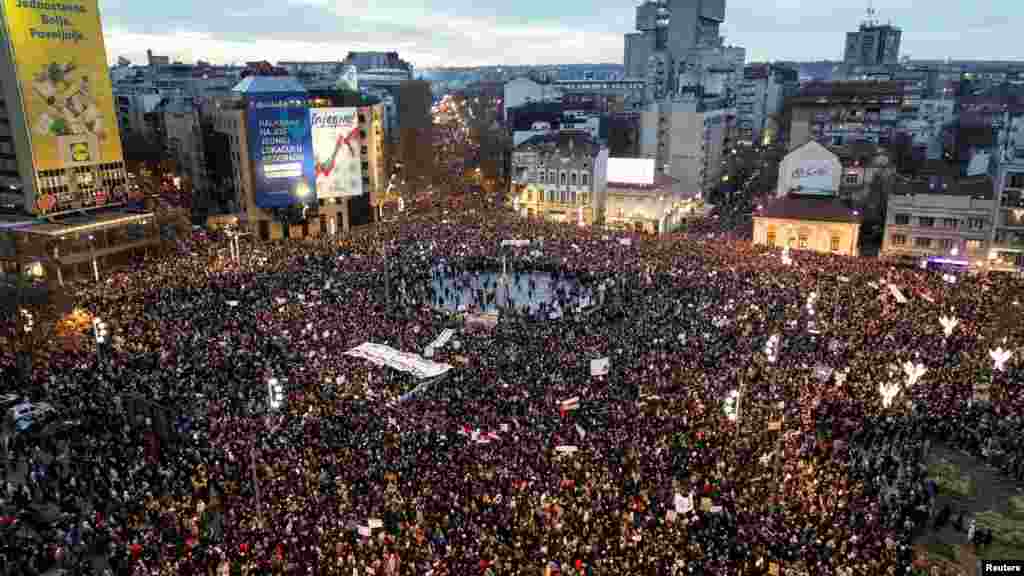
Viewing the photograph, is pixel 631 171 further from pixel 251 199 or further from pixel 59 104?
pixel 59 104

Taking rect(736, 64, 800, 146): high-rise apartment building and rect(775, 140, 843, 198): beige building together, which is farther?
rect(736, 64, 800, 146): high-rise apartment building

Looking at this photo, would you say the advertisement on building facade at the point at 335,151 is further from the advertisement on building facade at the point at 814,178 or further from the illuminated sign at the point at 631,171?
the advertisement on building facade at the point at 814,178

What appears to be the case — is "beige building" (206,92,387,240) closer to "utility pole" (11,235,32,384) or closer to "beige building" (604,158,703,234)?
"beige building" (604,158,703,234)

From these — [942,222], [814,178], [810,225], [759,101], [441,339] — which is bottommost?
[441,339]

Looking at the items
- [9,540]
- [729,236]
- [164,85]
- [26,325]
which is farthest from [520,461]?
[164,85]

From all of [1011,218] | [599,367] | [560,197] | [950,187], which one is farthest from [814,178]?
[599,367]

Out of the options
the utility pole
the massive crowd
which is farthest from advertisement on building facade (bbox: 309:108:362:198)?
the utility pole

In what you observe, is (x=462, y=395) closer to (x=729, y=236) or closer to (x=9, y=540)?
(x=9, y=540)
